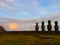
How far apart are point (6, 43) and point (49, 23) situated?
12.7 m

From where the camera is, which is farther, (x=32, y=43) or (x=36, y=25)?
(x=36, y=25)

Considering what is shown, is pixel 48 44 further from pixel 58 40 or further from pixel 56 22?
pixel 56 22

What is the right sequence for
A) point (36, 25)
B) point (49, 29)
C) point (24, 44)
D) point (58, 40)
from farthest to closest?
point (36, 25), point (49, 29), point (58, 40), point (24, 44)

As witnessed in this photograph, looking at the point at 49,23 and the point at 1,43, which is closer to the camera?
the point at 1,43

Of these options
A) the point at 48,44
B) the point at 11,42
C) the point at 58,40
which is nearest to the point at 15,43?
the point at 11,42

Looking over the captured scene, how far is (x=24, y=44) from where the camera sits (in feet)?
49.8

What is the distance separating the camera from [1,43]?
1559 cm

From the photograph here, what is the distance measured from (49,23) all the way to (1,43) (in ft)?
42.3

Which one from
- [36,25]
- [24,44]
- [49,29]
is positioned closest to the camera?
[24,44]

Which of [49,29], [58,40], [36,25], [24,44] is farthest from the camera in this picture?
[36,25]

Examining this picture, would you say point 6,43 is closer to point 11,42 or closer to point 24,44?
point 11,42

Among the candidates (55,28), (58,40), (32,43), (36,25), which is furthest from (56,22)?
(32,43)

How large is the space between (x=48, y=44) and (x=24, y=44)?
189 cm

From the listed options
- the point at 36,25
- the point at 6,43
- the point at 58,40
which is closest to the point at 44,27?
the point at 36,25
